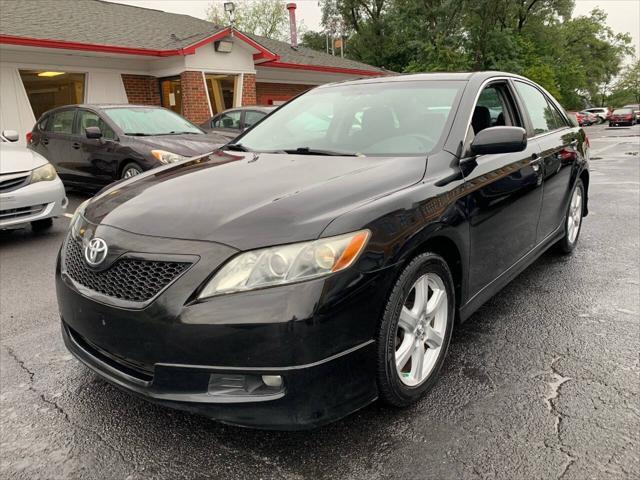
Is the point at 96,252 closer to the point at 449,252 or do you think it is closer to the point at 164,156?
the point at 449,252

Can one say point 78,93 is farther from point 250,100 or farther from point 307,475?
point 307,475

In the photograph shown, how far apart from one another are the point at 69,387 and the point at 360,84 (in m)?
2.59

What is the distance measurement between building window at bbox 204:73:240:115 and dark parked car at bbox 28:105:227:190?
23.0ft

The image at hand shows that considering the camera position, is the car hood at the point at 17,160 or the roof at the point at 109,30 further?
the roof at the point at 109,30

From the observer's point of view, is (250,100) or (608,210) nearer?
(608,210)

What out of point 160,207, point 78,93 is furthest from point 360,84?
point 78,93

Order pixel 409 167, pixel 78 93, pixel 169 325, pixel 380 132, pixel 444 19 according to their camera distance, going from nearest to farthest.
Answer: pixel 169 325 → pixel 409 167 → pixel 380 132 → pixel 78 93 → pixel 444 19

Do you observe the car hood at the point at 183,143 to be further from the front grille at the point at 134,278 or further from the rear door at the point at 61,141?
the front grille at the point at 134,278

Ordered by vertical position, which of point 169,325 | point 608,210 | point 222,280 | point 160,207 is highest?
point 160,207

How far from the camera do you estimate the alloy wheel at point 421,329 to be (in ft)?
7.72

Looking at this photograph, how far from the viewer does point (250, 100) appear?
16062 millimetres

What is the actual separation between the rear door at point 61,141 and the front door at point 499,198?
6.83 m

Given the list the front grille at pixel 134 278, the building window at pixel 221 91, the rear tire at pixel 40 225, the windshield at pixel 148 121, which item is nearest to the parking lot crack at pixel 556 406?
the front grille at pixel 134 278

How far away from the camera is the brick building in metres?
12.2
